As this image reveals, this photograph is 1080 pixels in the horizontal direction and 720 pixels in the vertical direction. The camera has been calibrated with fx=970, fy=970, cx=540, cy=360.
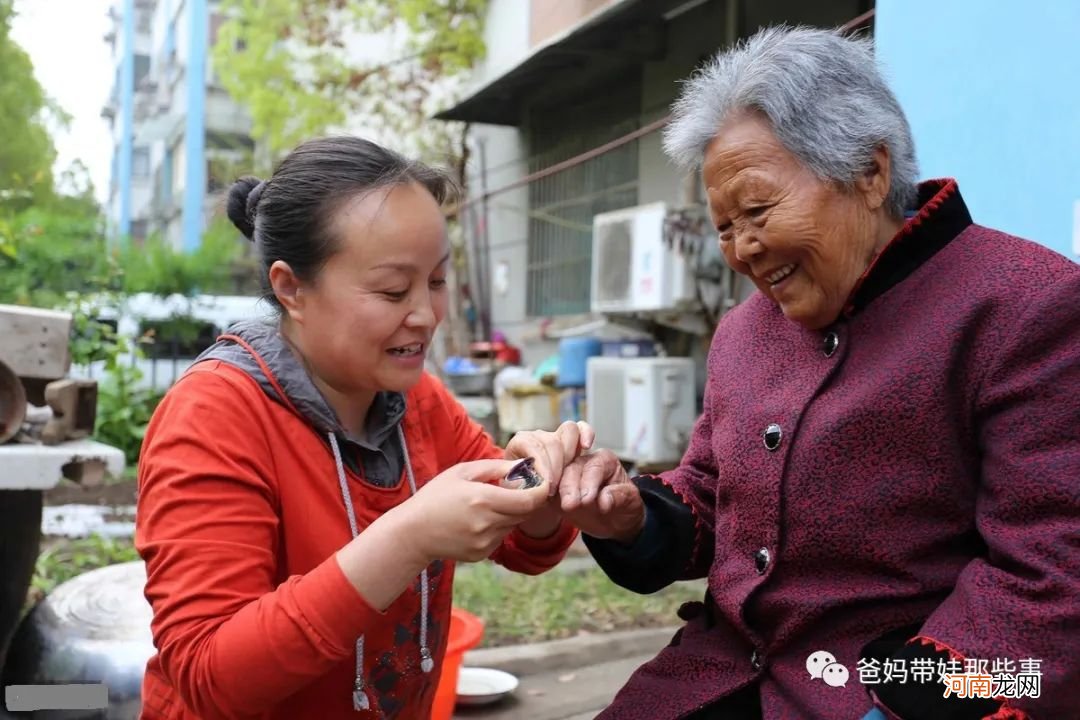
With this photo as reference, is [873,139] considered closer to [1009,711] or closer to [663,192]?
[1009,711]

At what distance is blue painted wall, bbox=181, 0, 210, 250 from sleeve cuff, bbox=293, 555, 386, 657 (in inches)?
798

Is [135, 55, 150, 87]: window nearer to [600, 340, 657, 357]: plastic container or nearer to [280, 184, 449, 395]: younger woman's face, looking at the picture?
[600, 340, 657, 357]: plastic container

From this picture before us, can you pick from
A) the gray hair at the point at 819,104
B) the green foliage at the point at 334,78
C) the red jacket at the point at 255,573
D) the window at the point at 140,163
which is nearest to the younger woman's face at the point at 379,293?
the red jacket at the point at 255,573

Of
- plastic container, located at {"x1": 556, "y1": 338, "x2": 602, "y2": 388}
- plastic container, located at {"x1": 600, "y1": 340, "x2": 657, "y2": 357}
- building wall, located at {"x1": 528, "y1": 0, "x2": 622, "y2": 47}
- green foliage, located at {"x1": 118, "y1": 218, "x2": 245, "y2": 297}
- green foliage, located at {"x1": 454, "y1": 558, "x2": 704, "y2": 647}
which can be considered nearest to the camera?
green foliage, located at {"x1": 454, "y1": 558, "x2": 704, "y2": 647}

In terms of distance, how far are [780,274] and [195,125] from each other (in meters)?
21.2

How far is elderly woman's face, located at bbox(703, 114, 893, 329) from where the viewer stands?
5.52ft

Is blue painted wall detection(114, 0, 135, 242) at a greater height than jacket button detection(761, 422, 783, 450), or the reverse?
blue painted wall detection(114, 0, 135, 242)

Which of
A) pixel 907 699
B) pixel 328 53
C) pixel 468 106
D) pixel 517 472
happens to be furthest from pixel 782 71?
pixel 328 53

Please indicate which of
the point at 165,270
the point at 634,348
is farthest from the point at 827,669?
the point at 165,270

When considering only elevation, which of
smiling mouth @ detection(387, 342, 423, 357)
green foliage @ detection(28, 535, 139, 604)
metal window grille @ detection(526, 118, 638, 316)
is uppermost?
metal window grille @ detection(526, 118, 638, 316)

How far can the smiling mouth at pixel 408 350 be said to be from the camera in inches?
70.9

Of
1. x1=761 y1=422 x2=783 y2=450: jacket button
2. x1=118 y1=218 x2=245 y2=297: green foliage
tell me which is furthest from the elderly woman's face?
x1=118 y1=218 x2=245 y2=297: green foliage

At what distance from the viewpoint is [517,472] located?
168 cm

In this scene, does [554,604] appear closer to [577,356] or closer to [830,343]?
[830,343]
